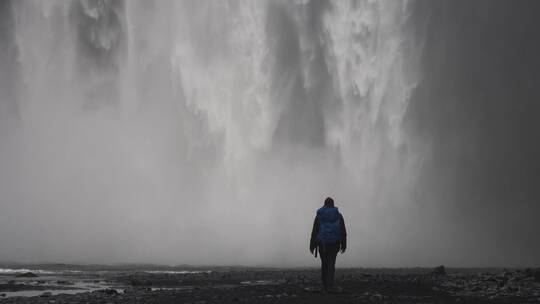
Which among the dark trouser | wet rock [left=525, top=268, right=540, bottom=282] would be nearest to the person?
the dark trouser

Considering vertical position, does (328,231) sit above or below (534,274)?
above

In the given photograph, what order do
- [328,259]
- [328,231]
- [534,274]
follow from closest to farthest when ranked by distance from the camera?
[328,231]
[328,259]
[534,274]

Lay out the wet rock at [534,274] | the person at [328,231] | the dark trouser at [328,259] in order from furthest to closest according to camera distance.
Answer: the wet rock at [534,274] → the dark trouser at [328,259] → the person at [328,231]

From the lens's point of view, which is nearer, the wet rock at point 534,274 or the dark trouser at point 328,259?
the dark trouser at point 328,259

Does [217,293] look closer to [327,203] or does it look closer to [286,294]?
[286,294]

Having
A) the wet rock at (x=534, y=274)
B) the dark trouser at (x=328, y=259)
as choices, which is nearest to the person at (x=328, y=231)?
the dark trouser at (x=328, y=259)

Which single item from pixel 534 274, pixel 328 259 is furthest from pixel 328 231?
pixel 534 274

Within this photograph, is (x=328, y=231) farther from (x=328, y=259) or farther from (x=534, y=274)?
(x=534, y=274)

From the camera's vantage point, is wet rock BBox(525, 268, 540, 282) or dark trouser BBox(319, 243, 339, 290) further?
wet rock BBox(525, 268, 540, 282)

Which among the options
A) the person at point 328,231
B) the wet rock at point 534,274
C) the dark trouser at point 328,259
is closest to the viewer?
the person at point 328,231

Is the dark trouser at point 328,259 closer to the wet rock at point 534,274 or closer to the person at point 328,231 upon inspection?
the person at point 328,231

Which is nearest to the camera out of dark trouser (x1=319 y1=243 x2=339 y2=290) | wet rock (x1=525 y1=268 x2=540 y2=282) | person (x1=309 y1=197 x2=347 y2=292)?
person (x1=309 y1=197 x2=347 y2=292)

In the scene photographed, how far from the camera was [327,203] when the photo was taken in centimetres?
1947

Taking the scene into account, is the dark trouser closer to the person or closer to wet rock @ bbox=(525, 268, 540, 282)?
the person
